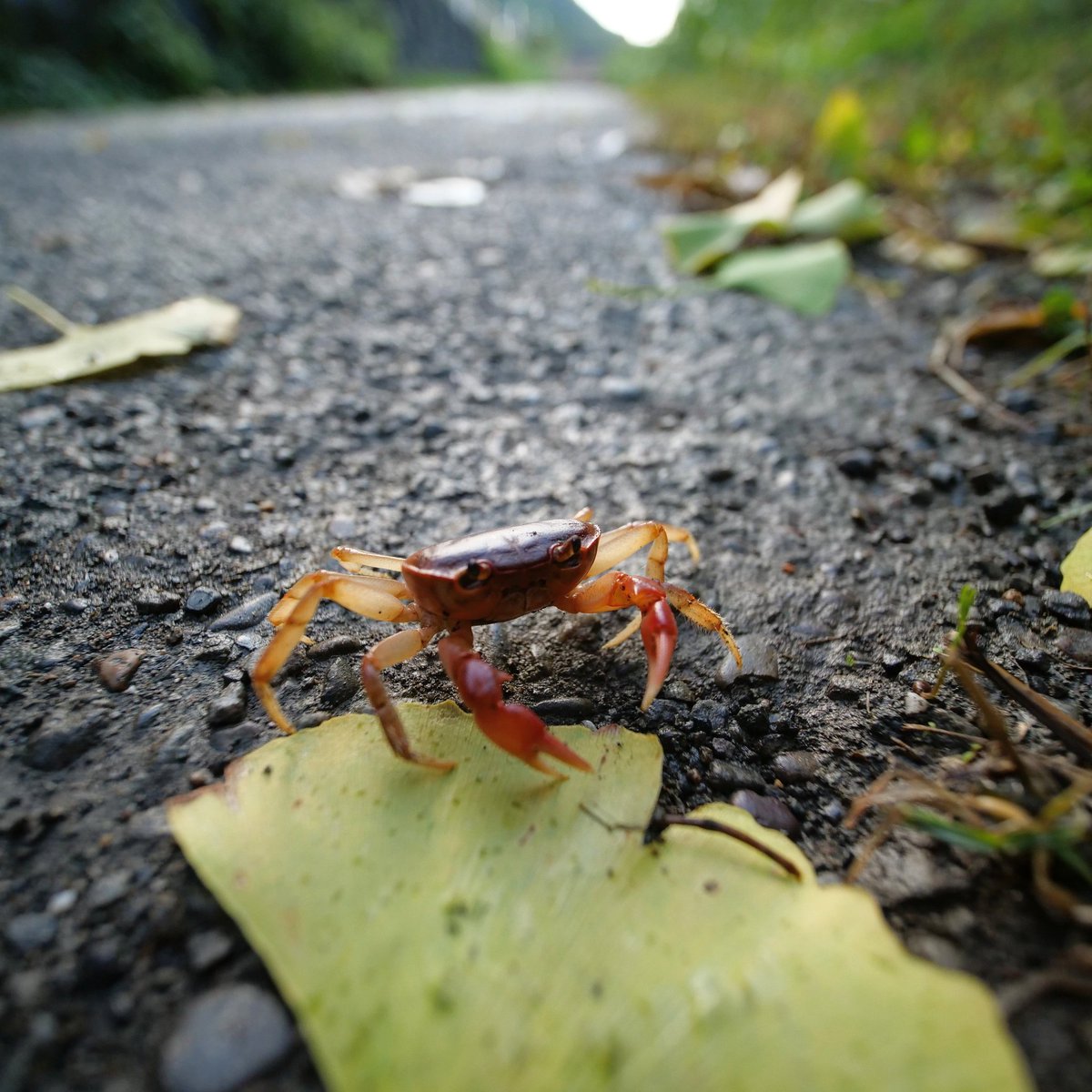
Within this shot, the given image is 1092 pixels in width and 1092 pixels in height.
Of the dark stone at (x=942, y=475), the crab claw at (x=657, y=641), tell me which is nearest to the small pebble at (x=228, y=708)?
the crab claw at (x=657, y=641)

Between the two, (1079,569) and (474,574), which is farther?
(1079,569)

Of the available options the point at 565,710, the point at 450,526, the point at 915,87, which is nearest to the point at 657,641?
the point at 565,710

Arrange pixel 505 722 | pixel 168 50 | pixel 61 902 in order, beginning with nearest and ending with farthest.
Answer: pixel 61 902 → pixel 505 722 → pixel 168 50

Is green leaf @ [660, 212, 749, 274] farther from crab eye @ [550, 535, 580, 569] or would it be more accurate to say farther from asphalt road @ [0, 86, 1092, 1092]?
crab eye @ [550, 535, 580, 569]

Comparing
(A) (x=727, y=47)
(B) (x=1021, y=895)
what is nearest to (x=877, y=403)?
(B) (x=1021, y=895)

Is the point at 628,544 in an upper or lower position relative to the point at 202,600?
upper

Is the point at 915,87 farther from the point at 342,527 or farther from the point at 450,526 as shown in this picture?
the point at 342,527

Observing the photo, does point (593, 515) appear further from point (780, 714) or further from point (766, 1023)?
point (766, 1023)
